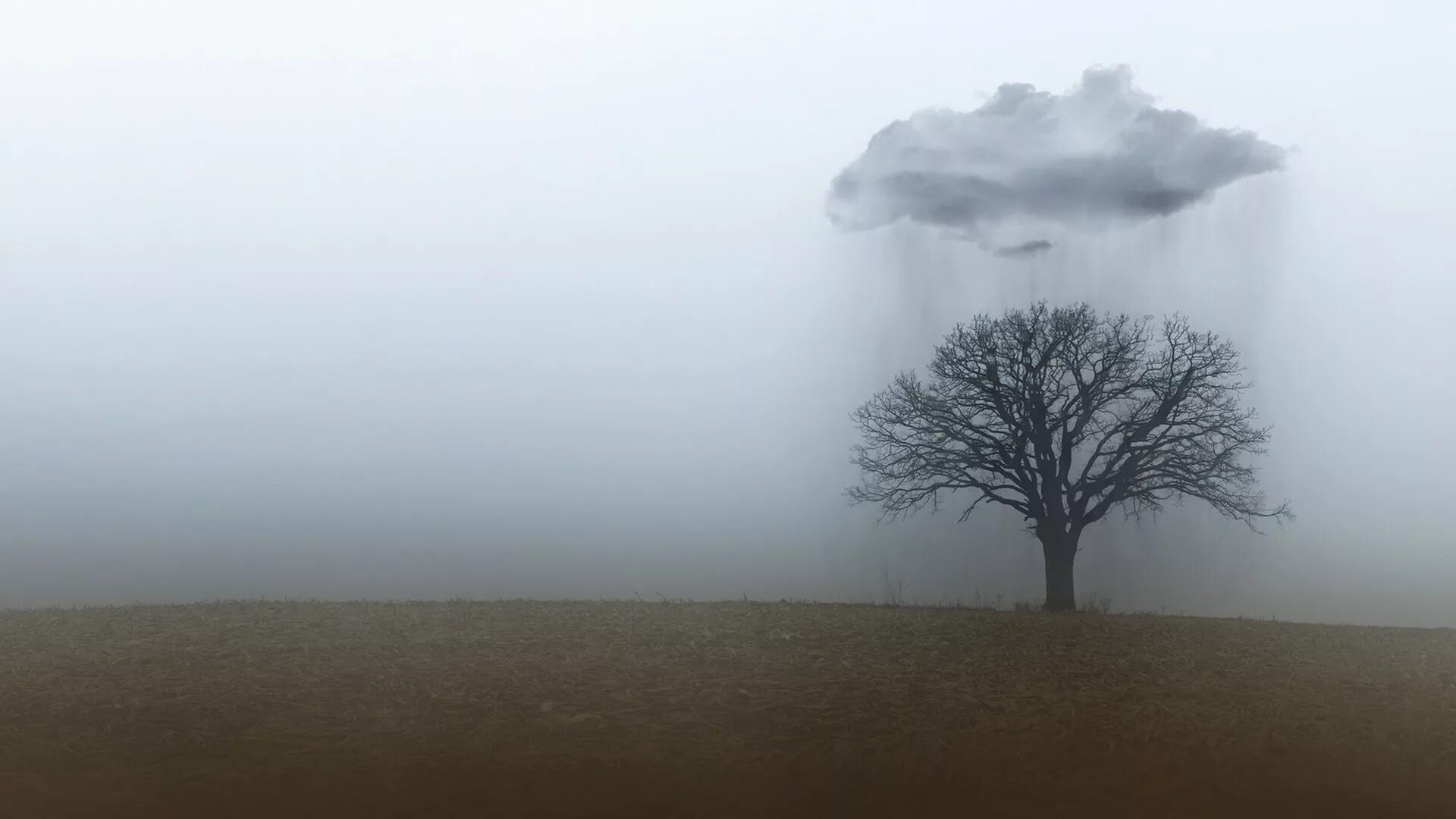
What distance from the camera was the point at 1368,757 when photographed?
27.9 feet

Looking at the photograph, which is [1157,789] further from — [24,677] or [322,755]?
[24,677]

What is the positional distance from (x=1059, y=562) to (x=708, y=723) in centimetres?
1221

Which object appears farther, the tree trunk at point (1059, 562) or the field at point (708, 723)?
the tree trunk at point (1059, 562)

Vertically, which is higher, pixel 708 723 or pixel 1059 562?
pixel 1059 562

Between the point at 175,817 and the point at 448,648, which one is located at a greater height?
the point at 448,648

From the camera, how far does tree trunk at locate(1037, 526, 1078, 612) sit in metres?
18.8

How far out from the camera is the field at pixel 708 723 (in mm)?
7605

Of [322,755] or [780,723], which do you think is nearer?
[322,755]

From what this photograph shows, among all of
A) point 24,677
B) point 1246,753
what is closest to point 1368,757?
point 1246,753

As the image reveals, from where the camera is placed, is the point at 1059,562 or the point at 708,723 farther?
the point at 1059,562

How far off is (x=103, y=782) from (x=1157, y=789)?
26.9 ft

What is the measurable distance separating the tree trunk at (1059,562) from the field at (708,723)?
19.6 feet

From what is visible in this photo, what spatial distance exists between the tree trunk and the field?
5.99 meters

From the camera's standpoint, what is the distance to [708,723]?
8688 millimetres
